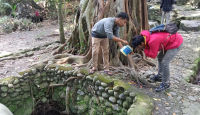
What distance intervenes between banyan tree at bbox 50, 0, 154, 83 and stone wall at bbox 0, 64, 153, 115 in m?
0.48

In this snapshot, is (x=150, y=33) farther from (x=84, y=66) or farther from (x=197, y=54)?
(x=197, y=54)

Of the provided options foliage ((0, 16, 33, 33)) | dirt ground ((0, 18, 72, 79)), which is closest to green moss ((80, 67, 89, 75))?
dirt ground ((0, 18, 72, 79))

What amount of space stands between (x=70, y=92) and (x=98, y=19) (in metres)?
2.11

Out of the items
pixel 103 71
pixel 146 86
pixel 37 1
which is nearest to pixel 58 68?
pixel 103 71

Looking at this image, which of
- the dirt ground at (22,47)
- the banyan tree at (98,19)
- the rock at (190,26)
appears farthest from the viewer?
the rock at (190,26)

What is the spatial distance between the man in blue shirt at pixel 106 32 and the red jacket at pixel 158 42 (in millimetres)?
440

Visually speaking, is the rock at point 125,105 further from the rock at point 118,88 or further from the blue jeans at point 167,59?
the blue jeans at point 167,59

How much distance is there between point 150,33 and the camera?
2.95 meters

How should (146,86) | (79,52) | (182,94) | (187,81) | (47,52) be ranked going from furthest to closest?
(47,52), (79,52), (187,81), (146,86), (182,94)

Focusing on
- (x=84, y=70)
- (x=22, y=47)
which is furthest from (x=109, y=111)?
(x=22, y=47)

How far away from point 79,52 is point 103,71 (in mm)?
1413

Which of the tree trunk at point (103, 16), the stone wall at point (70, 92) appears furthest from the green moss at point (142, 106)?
the tree trunk at point (103, 16)

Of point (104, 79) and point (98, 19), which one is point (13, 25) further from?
point (104, 79)

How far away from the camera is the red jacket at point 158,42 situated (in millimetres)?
2803
